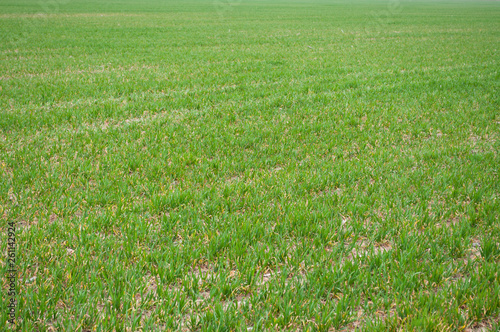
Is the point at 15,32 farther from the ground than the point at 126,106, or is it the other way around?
the point at 15,32

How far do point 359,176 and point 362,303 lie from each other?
240 centimetres

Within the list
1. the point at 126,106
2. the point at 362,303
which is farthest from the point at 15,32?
the point at 362,303

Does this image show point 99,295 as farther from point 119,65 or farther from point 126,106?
point 119,65

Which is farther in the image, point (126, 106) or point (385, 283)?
point (126, 106)

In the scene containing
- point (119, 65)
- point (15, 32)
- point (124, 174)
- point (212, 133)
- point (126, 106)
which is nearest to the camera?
point (124, 174)

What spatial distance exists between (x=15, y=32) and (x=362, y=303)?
25820 mm

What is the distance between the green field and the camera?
2557 mm

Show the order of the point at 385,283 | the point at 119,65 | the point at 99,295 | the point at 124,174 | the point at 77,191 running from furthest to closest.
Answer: the point at 119,65 → the point at 124,174 → the point at 77,191 → the point at 385,283 → the point at 99,295

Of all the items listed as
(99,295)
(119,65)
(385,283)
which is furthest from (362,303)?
(119,65)

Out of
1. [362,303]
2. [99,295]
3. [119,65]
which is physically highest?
[119,65]

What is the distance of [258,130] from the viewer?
6395mm

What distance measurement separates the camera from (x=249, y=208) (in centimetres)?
393

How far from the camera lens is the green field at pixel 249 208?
256 centimetres

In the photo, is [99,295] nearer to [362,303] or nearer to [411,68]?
[362,303]
